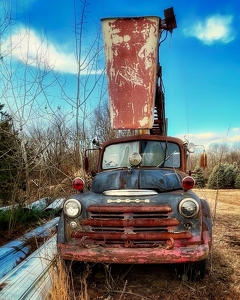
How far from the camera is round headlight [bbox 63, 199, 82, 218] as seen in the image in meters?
3.31

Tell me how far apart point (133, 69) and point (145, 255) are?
3.32m

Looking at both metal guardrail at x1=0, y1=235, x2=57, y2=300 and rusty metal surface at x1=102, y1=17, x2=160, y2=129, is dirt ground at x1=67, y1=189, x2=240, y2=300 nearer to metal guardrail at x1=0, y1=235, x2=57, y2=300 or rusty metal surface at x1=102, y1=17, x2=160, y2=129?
metal guardrail at x1=0, y1=235, x2=57, y2=300

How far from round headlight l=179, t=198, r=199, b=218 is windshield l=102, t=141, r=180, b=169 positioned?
4.04ft

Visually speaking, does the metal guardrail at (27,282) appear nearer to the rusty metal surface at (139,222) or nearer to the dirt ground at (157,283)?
the dirt ground at (157,283)

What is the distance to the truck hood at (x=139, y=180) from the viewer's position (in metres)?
3.58

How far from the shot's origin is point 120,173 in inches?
151

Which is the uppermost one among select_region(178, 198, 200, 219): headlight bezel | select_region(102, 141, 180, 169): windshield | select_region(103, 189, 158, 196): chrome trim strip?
select_region(102, 141, 180, 169): windshield

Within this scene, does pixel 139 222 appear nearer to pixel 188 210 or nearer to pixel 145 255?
pixel 145 255

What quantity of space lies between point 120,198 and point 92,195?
1.30 ft

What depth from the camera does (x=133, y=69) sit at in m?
5.22

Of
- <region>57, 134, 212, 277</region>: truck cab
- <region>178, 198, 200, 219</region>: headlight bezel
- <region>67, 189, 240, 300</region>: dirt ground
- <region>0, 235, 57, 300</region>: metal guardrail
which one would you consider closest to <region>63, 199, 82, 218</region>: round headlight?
<region>57, 134, 212, 277</region>: truck cab

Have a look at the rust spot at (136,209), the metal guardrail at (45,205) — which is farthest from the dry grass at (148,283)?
the metal guardrail at (45,205)

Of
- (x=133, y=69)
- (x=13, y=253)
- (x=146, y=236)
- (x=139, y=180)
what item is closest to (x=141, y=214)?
(x=146, y=236)

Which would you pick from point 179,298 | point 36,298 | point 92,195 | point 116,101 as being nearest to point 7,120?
point 116,101
